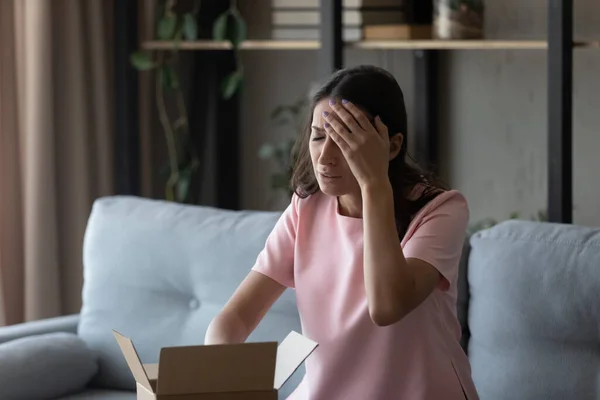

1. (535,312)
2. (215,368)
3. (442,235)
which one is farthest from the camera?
(535,312)

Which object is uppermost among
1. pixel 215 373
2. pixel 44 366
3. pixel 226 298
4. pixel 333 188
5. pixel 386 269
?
pixel 333 188

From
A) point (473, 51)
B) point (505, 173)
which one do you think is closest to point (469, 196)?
point (505, 173)

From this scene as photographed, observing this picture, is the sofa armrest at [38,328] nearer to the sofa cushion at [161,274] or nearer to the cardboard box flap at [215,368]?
the sofa cushion at [161,274]

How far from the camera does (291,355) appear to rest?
154 centimetres

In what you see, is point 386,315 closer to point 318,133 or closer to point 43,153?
point 318,133

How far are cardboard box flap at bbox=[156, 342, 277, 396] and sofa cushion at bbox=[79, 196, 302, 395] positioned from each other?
794mm

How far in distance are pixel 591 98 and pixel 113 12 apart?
1.56 m

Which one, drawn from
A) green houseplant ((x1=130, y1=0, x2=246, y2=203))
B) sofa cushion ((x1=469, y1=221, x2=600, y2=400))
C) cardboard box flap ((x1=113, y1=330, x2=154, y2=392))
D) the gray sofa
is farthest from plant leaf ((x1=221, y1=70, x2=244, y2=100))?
cardboard box flap ((x1=113, y1=330, x2=154, y2=392))

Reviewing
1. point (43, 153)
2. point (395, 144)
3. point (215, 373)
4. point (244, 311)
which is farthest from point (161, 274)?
point (215, 373)

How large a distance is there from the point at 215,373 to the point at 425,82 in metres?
1.83

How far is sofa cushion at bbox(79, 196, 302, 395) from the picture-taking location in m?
2.32

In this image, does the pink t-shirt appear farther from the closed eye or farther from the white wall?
→ the white wall

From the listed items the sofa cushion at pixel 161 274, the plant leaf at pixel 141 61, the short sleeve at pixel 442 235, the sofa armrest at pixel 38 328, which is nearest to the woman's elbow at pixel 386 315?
the short sleeve at pixel 442 235

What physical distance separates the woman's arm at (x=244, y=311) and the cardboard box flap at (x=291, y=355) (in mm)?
230
